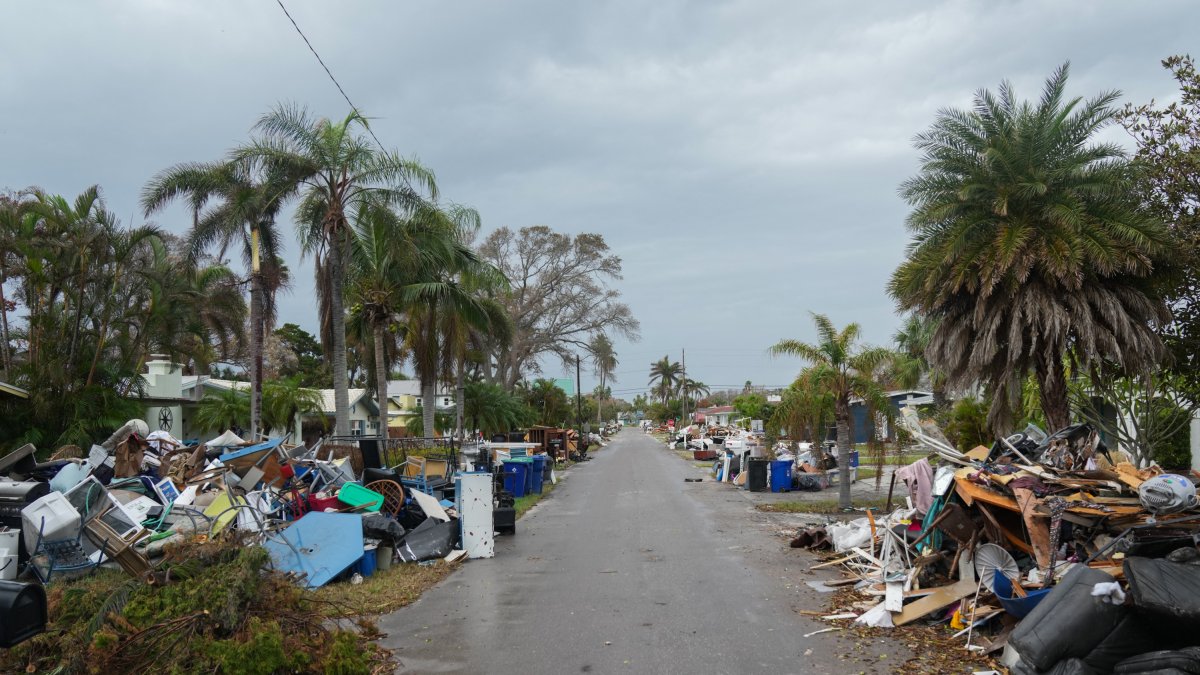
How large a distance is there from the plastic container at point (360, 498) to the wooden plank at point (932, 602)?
7945 millimetres

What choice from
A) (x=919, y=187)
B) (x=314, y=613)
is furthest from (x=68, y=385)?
(x=919, y=187)

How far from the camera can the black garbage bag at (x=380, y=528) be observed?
466 inches

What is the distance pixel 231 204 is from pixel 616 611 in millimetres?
17642

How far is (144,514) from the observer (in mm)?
12430

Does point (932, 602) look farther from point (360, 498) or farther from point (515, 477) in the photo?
point (515, 477)

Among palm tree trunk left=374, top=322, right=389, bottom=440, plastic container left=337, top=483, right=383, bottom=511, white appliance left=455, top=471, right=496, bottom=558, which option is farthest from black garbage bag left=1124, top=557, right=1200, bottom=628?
palm tree trunk left=374, top=322, right=389, bottom=440

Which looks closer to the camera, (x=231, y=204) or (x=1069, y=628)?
(x=1069, y=628)

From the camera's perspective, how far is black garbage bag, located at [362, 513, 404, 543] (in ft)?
38.8

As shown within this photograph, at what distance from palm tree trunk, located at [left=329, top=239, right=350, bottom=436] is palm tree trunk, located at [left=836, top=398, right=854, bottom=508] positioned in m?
12.3

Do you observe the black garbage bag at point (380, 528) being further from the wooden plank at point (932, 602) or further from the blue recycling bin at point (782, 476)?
the blue recycling bin at point (782, 476)

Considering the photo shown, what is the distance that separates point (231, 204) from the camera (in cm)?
2222

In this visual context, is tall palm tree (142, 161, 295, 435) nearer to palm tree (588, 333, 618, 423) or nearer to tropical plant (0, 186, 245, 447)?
tropical plant (0, 186, 245, 447)

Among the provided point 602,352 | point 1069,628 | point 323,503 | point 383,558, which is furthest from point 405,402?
point 1069,628

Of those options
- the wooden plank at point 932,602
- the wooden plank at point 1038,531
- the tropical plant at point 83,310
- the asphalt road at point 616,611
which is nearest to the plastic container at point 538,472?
the asphalt road at point 616,611
